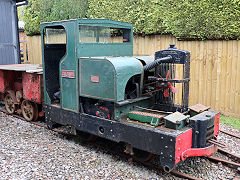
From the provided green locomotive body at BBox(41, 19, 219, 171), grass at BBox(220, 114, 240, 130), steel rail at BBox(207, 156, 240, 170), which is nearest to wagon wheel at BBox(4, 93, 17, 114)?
green locomotive body at BBox(41, 19, 219, 171)

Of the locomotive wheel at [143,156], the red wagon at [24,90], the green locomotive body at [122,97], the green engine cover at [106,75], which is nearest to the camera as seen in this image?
the green locomotive body at [122,97]

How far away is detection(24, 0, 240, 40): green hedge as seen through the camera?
7770 mm

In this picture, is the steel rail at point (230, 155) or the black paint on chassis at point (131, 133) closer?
the black paint on chassis at point (131, 133)

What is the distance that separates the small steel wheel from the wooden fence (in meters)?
A: 4.92

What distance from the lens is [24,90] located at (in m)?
7.73

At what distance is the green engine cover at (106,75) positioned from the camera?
188 inches

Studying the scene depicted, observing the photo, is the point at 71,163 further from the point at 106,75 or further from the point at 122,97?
the point at 106,75

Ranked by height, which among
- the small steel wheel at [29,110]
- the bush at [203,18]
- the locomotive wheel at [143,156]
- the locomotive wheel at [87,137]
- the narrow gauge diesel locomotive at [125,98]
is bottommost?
the locomotive wheel at [143,156]

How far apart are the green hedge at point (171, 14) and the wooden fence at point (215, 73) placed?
0.29 meters

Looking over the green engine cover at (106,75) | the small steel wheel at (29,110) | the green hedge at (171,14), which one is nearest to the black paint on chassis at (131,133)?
the green engine cover at (106,75)

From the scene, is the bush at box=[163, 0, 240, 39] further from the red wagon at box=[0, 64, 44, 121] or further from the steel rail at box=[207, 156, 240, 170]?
the red wagon at box=[0, 64, 44, 121]

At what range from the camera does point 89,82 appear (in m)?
5.25

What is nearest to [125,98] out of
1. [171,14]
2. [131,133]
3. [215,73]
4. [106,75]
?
[106,75]

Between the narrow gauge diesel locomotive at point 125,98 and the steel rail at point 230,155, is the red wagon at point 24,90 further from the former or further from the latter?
the steel rail at point 230,155
